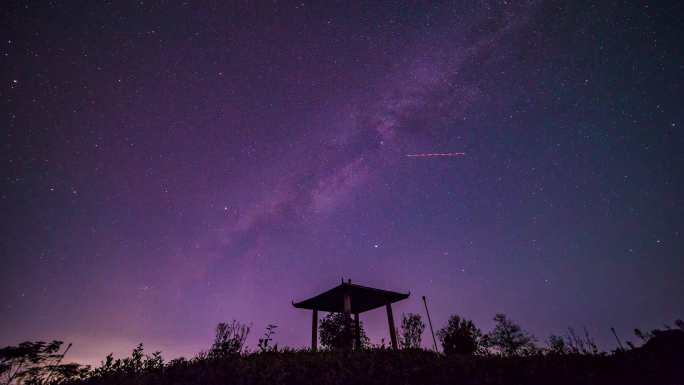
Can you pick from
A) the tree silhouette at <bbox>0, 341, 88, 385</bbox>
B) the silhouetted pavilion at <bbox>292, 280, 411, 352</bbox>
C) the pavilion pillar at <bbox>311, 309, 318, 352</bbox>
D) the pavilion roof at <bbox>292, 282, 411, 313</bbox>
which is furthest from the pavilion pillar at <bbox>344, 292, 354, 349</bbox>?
the tree silhouette at <bbox>0, 341, 88, 385</bbox>

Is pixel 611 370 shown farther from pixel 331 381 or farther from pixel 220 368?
pixel 220 368

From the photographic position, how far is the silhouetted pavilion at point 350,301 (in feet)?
53.6

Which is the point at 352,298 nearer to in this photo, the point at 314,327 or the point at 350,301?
the point at 350,301

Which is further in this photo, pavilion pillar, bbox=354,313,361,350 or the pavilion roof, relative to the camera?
pavilion pillar, bbox=354,313,361,350

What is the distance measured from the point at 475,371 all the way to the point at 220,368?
7.77 metres

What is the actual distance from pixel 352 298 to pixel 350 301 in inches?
34.1

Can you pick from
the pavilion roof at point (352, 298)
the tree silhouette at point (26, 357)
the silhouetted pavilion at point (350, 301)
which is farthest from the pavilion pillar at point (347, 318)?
the tree silhouette at point (26, 357)

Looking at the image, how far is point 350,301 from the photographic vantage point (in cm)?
1725

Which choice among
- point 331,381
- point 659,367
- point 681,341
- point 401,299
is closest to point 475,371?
point 331,381

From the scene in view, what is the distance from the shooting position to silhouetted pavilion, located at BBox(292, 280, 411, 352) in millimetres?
16328

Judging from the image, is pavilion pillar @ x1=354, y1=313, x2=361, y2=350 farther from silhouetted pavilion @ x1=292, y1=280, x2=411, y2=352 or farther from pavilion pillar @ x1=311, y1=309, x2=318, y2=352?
pavilion pillar @ x1=311, y1=309, x2=318, y2=352

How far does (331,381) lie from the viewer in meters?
7.79

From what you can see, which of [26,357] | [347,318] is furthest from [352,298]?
[26,357]

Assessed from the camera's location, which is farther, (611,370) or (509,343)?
(509,343)
